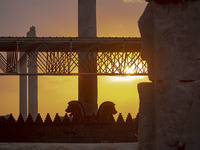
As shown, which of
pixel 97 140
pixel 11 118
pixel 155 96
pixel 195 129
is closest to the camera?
pixel 195 129

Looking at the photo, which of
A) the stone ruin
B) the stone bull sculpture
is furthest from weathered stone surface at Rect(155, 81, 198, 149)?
the stone bull sculpture

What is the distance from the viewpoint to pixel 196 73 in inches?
147

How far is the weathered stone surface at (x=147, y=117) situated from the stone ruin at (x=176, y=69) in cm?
18

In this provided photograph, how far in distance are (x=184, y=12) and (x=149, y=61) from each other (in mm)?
766

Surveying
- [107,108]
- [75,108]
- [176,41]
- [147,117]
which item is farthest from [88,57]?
[176,41]

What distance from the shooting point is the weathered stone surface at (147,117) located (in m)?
4.15

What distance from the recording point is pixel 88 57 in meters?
20.1

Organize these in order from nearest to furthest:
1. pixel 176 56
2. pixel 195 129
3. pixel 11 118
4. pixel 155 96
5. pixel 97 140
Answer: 1. pixel 195 129
2. pixel 176 56
3. pixel 155 96
4. pixel 97 140
5. pixel 11 118

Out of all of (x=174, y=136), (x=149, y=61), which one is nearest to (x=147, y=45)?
(x=149, y=61)

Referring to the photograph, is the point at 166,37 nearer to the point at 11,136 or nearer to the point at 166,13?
the point at 166,13

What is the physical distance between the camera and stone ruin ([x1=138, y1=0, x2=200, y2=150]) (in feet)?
12.3

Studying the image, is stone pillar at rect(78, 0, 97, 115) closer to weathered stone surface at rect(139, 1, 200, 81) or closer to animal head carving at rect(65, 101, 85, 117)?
animal head carving at rect(65, 101, 85, 117)

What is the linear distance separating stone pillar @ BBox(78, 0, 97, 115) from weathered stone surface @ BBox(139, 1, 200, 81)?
52.1 feet

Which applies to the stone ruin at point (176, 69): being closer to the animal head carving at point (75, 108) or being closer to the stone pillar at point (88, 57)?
the animal head carving at point (75, 108)
